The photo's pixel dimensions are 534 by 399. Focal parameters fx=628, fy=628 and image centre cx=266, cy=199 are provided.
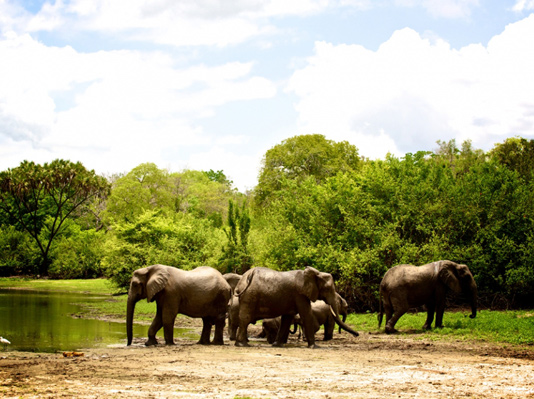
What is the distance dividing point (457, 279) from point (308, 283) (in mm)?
6300

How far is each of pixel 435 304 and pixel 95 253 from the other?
4432 centimetres

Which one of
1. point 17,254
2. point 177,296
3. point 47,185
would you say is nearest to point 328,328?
point 177,296

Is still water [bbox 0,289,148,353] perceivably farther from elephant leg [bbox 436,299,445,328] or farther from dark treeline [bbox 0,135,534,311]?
elephant leg [bbox 436,299,445,328]

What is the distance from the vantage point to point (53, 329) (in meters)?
22.8

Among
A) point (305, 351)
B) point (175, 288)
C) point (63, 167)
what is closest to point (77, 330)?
point (175, 288)

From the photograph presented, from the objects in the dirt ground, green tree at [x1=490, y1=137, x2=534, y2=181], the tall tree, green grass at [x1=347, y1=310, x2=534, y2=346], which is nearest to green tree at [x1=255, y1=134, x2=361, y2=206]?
green tree at [x1=490, y1=137, x2=534, y2=181]

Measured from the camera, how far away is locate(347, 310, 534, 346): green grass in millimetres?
17844

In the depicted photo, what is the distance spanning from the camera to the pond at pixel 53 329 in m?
Answer: 18.5

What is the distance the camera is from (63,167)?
65.6 meters

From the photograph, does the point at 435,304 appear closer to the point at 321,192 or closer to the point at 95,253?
the point at 321,192

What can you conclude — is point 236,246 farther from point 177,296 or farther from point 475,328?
point 475,328

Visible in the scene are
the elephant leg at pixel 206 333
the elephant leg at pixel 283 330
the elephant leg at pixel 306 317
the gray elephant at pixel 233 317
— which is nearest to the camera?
the elephant leg at pixel 306 317

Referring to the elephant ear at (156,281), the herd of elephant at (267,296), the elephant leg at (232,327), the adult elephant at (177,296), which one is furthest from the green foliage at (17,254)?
the elephant ear at (156,281)

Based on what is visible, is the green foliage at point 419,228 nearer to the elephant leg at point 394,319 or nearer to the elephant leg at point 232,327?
the elephant leg at point 394,319
